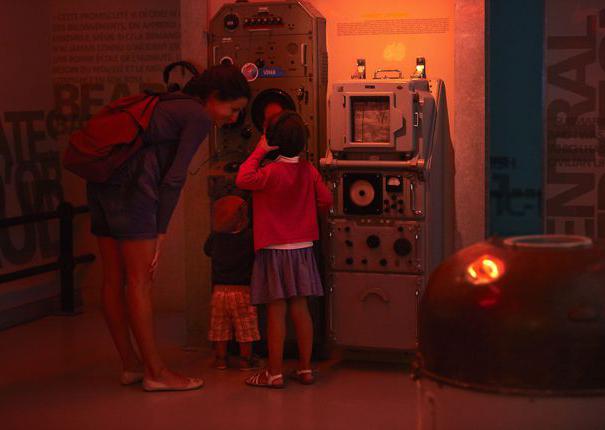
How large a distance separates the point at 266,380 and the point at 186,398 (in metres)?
0.47

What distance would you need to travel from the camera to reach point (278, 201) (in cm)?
575

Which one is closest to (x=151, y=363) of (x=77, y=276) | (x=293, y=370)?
(x=293, y=370)

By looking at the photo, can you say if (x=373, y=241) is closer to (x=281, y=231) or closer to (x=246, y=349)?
(x=281, y=231)

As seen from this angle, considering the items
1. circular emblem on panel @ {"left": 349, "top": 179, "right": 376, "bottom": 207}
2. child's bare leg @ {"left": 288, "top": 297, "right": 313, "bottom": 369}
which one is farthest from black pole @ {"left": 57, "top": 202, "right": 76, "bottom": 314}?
circular emblem on panel @ {"left": 349, "top": 179, "right": 376, "bottom": 207}

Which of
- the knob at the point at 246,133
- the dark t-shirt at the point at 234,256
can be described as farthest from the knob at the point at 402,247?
the knob at the point at 246,133

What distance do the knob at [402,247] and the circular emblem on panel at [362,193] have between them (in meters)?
0.28

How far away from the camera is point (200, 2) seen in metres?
6.57

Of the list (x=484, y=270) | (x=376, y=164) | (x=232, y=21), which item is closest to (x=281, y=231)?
(x=376, y=164)

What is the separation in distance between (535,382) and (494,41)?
6355 mm

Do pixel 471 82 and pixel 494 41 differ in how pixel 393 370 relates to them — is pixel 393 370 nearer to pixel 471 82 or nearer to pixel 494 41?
pixel 471 82

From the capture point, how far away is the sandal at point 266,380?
5789 millimetres

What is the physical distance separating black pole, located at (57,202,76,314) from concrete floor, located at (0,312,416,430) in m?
1.13

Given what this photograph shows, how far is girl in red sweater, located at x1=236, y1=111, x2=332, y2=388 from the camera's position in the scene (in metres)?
5.71

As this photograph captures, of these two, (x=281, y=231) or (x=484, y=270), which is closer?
(x=484, y=270)
